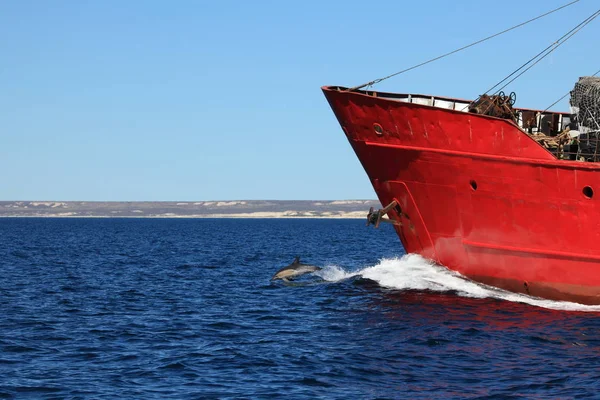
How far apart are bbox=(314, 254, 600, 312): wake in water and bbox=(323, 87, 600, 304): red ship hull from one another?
0.78 ft

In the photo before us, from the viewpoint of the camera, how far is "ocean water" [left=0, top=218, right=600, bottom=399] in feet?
46.1

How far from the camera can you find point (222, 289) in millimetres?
28938

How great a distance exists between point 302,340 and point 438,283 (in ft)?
23.8

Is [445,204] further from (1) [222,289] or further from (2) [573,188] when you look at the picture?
(1) [222,289]

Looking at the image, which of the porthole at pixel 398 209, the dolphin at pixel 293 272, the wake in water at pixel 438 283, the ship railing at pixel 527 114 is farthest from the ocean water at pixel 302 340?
the ship railing at pixel 527 114

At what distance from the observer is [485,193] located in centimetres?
2247

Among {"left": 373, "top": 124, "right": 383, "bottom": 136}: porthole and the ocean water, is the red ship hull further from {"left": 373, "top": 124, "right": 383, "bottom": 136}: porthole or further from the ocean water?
the ocean water

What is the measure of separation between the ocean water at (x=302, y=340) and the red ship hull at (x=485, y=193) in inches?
29.0

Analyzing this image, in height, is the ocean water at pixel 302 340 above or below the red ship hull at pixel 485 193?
below

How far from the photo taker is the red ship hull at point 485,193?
69.8 ft

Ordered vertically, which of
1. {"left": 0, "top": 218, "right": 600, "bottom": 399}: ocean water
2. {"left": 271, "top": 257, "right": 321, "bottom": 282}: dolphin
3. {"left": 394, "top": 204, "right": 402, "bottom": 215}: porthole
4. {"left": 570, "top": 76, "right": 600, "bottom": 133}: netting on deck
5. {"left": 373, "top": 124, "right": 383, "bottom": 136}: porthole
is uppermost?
{"left": 570, "top": 76, "right": 600, "bottom": 133}: netting on deck

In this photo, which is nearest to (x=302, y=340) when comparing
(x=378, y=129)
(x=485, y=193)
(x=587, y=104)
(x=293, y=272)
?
(x=485, y=193)

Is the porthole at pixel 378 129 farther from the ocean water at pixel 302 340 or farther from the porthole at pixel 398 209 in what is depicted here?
the ocean water at pixel 302 340

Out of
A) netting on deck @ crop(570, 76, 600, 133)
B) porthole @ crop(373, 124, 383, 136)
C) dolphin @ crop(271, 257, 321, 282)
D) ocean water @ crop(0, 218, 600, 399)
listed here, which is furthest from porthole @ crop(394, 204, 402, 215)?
dolphin @ crop(271, 257, 321, 282)
